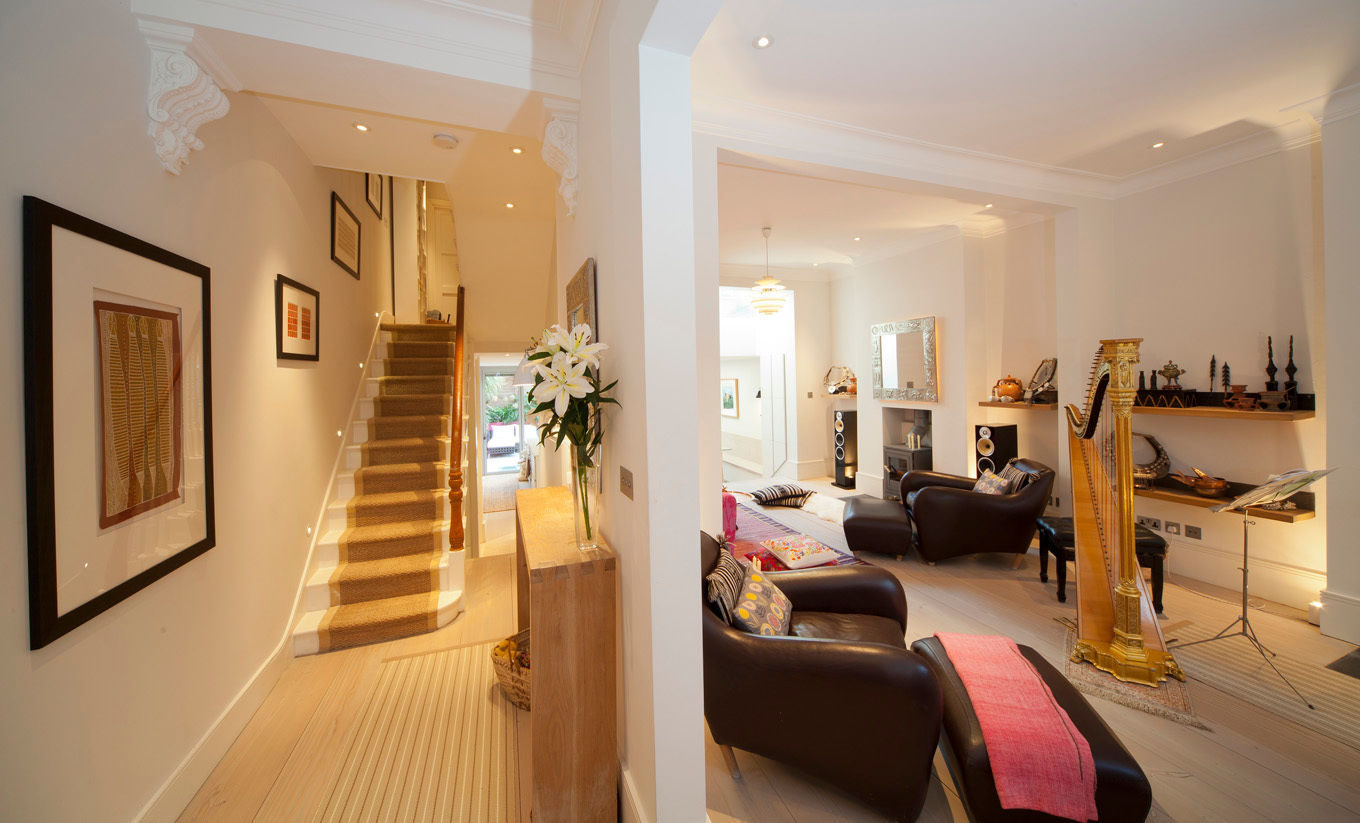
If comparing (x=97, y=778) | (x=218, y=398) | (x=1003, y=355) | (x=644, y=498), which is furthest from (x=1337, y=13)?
(x=97, y=778)

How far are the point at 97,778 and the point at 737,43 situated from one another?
11.6ft

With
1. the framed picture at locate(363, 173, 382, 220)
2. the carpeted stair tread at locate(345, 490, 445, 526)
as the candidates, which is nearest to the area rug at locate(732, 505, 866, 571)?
the carpeted stair tread at locate(345, 490, 445, 526)

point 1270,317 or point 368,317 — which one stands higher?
point 368,317

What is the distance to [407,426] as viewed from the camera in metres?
4.17

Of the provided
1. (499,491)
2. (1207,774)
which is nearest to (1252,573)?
(1207,774)

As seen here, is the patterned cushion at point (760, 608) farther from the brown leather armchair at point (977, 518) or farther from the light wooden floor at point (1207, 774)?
the brown leather armchair at point (977, 518)

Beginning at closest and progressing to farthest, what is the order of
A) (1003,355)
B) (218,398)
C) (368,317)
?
(218,398) < (368,317) < (1003,355)

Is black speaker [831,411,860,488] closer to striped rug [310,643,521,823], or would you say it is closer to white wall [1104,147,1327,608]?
white wall [1104,147,1327,608]

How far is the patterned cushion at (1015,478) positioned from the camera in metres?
4.07

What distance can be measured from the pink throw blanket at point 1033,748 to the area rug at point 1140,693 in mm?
966

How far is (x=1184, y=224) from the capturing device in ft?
12.7

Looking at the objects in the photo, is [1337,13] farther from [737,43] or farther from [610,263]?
[610,263]

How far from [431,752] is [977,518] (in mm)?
3828

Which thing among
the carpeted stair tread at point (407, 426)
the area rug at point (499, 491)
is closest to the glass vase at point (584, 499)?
the carpeted stair tread at point (407, 426)
